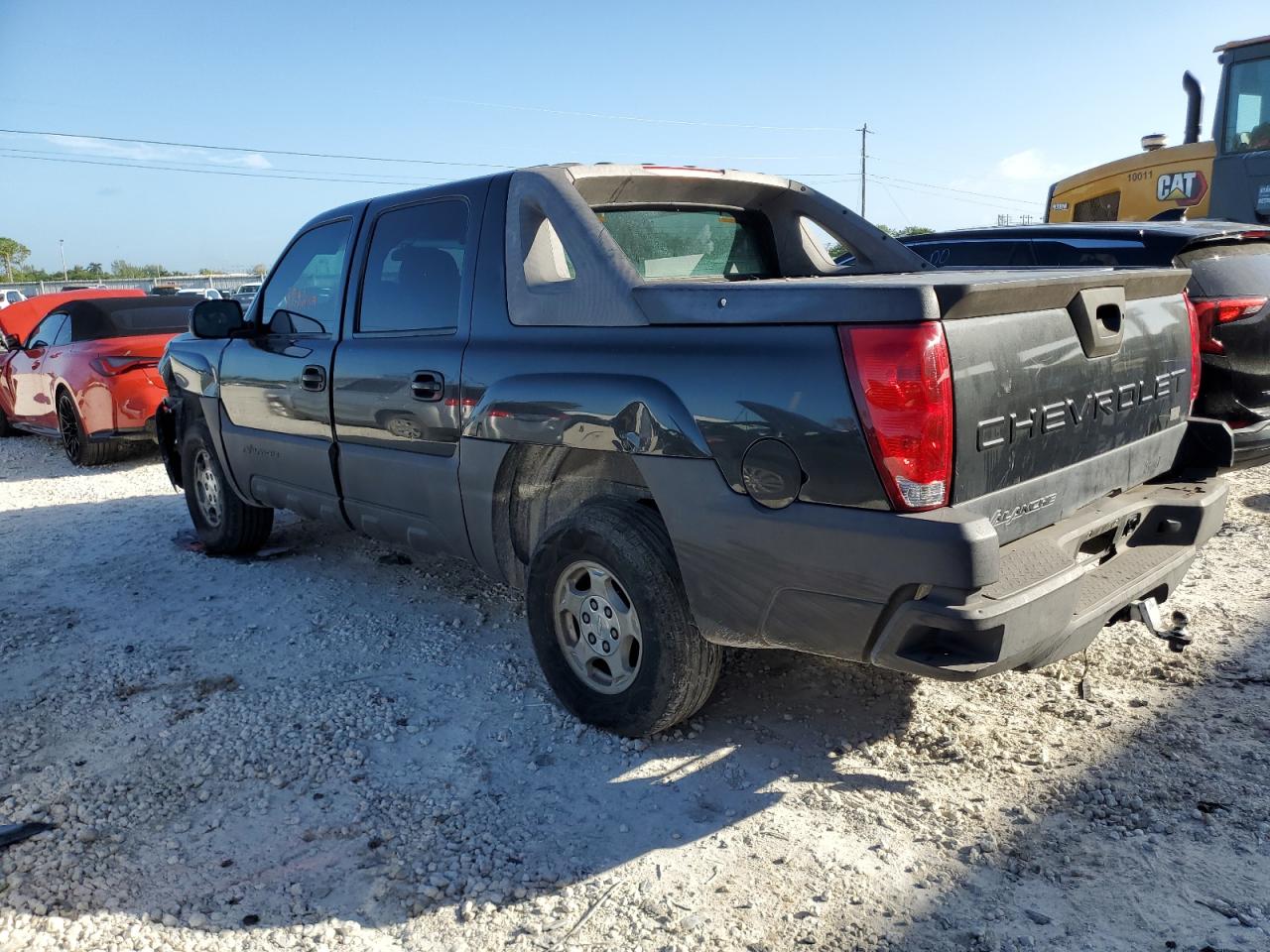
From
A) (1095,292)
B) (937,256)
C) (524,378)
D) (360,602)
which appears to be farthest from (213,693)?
(937,256)

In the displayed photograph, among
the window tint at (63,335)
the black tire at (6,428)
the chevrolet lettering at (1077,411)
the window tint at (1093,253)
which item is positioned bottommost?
the black tire at (6,428)

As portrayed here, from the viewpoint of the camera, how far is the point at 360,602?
504 centimetres

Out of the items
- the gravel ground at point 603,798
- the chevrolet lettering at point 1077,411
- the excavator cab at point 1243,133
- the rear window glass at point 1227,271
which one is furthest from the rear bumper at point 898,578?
the excavator cab at point 1243,133

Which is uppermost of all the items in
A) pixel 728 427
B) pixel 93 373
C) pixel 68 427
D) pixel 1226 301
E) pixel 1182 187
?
pixel 1182 187

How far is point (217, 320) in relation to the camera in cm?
509

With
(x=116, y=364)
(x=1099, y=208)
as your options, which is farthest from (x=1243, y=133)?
(x=116, y=364)

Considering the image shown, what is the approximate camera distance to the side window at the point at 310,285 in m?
4.65

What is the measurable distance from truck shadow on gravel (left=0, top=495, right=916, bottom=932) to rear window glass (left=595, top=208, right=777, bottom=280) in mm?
1712

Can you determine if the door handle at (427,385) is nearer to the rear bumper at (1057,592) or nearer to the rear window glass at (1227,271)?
the rear bumper at (1057,592)

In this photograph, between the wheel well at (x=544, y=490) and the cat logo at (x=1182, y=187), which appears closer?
the wheel well at (x=544, y=490)

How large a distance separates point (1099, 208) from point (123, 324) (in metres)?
10.5

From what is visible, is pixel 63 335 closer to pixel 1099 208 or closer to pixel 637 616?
pixel 637 616

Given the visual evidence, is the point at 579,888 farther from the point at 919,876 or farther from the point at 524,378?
the point at 524,378

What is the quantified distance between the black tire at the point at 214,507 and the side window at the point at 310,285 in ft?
3.59
